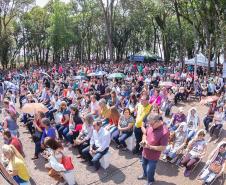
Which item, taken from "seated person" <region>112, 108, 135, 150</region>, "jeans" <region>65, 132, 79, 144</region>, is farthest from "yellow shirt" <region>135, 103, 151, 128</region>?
"jeans" <region>65, 132, 79, 144</region>

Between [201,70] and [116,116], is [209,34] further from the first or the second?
[116,116]

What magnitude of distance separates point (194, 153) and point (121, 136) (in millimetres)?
2381

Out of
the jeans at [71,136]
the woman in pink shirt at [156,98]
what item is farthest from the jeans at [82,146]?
the woman in pink shirt at [156,98]

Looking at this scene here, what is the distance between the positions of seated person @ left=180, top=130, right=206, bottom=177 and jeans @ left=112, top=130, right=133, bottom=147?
6.42ft

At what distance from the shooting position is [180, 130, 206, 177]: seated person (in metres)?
9.14

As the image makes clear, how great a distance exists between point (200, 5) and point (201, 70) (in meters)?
5.73

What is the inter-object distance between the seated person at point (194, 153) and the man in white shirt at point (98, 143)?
196 centimetres

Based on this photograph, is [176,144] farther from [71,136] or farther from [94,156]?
[71,136]

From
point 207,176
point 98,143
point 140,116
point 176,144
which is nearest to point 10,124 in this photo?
point 98,143

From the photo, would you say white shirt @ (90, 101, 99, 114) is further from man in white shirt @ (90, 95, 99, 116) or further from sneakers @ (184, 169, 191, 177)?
sneakers @ (184, 169, 191, 177)

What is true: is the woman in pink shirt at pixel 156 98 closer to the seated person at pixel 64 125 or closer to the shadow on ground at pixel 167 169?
the seated person at pixel 64 125

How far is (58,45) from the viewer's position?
54.7m

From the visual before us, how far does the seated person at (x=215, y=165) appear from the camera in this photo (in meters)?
8.52

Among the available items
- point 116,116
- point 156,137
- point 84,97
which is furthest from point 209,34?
point 156,137
